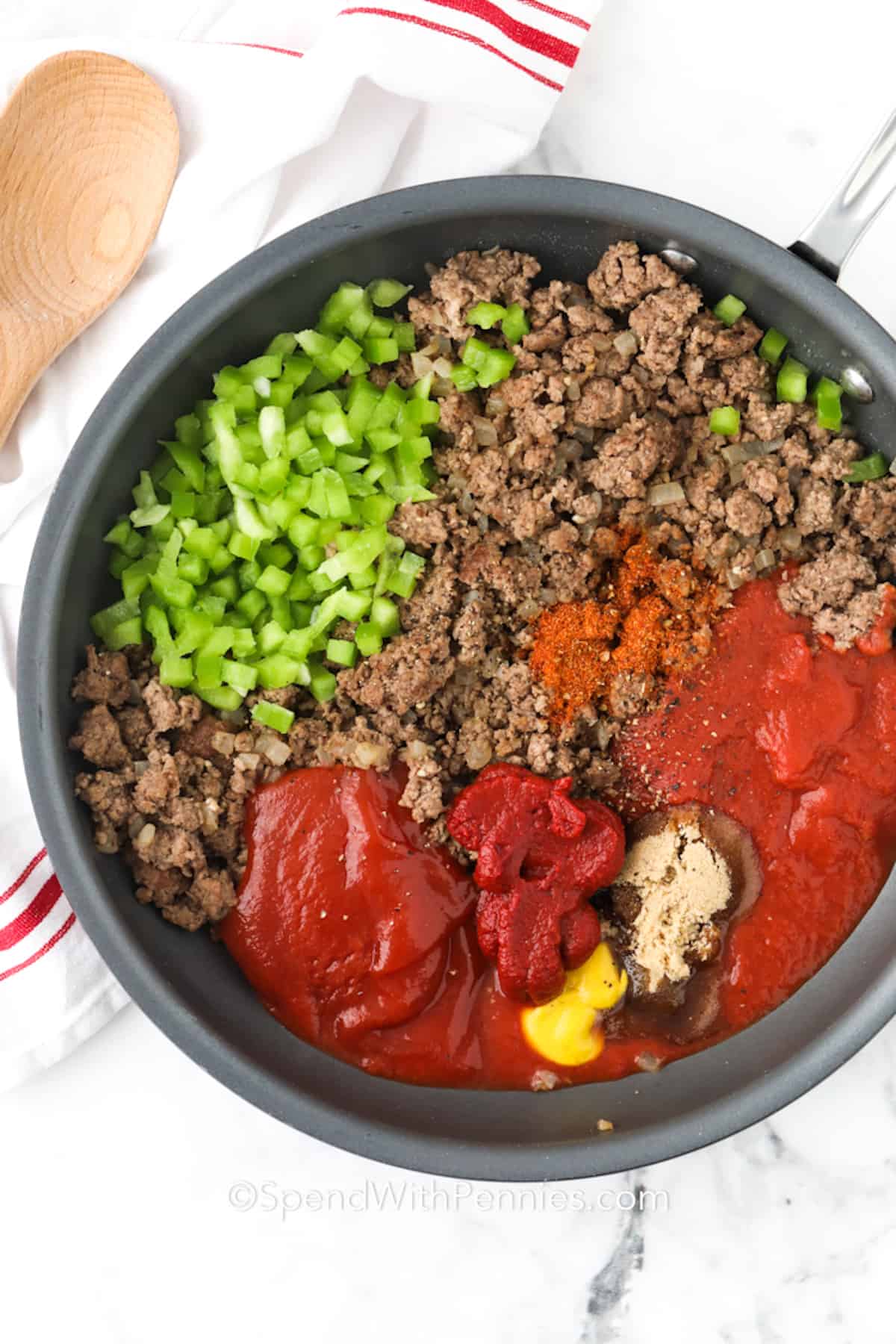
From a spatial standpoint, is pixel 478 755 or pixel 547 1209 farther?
pixel 547 1209

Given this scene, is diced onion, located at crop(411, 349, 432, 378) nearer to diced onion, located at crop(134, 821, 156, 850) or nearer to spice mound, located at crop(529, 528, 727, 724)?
spice mound, located at crop(529, 528, 727, 724)

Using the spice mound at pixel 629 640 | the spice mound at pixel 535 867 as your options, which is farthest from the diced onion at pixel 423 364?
the spice mound at pixel 535 867

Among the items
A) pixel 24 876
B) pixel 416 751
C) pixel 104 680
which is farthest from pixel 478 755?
pixel 24 876

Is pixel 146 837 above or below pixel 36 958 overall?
above

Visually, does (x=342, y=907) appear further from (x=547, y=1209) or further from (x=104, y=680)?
(x=547, y=1209)

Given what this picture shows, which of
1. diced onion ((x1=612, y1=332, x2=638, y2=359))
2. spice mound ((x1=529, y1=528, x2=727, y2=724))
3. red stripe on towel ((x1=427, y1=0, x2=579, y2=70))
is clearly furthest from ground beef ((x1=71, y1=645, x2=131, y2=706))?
red stripe on towel ((x1=427, y1=0, x2=579, y2=70))

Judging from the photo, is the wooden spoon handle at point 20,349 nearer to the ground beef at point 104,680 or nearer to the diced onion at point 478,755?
the ground beef at point 104,680

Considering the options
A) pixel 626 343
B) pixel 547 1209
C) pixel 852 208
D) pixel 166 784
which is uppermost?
pixel 852 208
